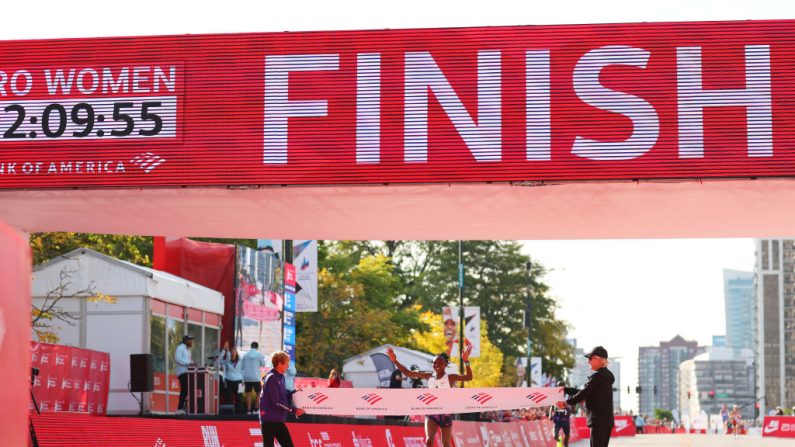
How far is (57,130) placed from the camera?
17.9 m

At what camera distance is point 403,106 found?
17422 millimetres

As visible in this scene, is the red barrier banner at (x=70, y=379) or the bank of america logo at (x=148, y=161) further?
the red barrier banner at (x=70, y=379)

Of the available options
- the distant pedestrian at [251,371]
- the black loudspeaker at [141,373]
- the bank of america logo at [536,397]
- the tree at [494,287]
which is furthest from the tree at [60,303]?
the tree at [494,287]

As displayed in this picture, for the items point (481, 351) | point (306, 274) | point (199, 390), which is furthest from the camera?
point (481, 351)

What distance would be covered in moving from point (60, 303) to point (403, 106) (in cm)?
1378

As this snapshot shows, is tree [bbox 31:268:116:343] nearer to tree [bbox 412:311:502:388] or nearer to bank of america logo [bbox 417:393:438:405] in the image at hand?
bank of america logo [bbox 417:393:438:405]

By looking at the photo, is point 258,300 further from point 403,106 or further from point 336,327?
point 336,327

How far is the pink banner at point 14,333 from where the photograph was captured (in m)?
9.27

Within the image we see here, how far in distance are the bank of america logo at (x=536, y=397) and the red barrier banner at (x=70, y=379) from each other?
824cm

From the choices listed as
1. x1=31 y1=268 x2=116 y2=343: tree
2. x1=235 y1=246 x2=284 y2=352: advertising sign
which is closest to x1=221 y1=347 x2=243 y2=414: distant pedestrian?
x1=31 y1=268 x2=116 y2=343: tree

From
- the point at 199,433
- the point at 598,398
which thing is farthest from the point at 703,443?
the point at 598,398

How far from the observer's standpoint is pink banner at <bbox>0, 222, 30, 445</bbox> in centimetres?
927

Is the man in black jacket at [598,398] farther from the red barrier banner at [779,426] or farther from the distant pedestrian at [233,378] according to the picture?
the red barrier banner at [779,426]

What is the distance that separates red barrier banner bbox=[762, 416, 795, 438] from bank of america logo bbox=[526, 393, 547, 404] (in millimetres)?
47510
